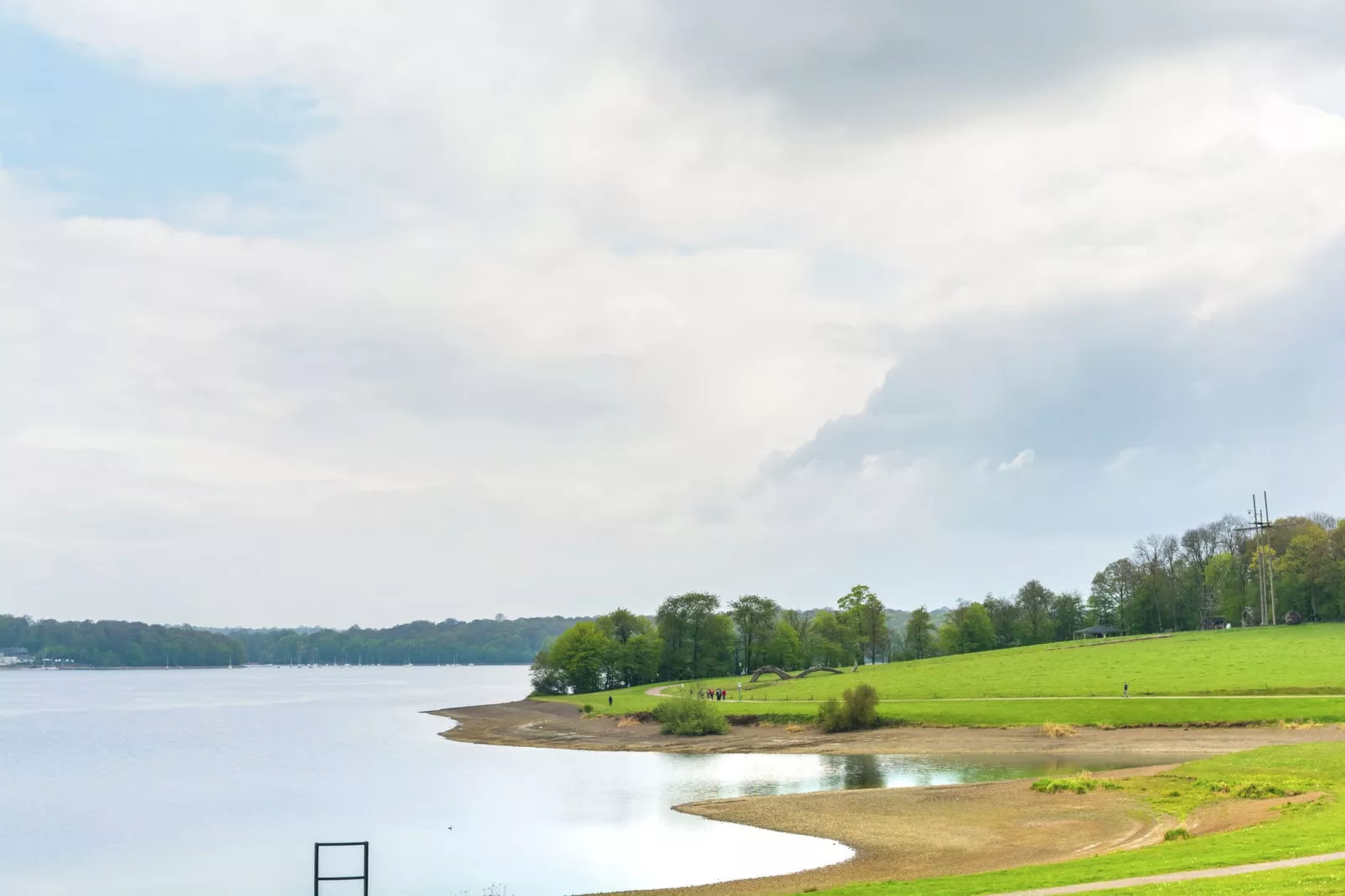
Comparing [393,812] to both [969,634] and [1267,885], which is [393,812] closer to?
[1267,885]

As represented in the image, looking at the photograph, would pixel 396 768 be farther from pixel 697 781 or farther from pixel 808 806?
pixel 808 806

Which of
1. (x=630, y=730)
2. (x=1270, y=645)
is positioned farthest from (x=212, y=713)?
(x=1270, y=645)

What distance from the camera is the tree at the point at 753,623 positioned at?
149125 mm

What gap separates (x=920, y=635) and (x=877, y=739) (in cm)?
8892

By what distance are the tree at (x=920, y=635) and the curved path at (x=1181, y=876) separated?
140m

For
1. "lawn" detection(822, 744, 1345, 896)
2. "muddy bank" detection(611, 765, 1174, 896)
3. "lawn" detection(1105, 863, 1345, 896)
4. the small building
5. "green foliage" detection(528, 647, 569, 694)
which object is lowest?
"green foliage" detection(528, 647, 569, 694)

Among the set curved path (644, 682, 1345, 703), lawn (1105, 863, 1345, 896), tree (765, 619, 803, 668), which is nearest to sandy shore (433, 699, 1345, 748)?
curved path (644, 682, 1345, 703)

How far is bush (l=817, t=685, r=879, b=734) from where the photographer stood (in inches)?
3103

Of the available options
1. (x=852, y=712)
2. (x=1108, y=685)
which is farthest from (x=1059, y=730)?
(x=1108, y=685)

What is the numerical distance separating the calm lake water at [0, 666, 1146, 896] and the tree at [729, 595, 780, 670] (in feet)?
205

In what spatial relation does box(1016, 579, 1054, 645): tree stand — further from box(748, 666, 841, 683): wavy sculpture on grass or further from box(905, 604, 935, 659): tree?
box(748, 666, 841, 683): wavy sculpture on grass

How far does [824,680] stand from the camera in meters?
112

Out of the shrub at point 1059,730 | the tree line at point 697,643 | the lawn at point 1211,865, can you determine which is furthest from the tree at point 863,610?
the lawn at point 1211,865

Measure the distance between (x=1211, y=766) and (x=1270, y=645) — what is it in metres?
58.9
